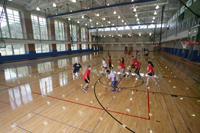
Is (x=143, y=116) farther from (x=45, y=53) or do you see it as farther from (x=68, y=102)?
(x=45, y=53)

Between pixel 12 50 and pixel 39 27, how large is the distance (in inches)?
270

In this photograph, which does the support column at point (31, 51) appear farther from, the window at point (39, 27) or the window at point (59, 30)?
the window at point (59, 30)

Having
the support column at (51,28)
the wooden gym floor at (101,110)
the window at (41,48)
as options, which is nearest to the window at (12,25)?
the window at (41,48)

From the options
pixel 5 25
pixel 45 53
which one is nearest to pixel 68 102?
pixel 5 25

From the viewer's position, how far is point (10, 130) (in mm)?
3393

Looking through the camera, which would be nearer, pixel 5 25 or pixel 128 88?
pixel 128 88

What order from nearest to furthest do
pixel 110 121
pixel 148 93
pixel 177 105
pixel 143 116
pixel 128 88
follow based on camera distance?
pixel 110 121
pixel 143 116
pixel 177 105
pixel 148 93
pixel 128 88

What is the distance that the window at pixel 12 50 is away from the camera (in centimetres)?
1741

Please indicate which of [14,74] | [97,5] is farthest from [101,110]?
[97,5]

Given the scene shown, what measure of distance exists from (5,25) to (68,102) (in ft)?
66.0

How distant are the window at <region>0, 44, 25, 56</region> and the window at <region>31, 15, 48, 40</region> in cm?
346

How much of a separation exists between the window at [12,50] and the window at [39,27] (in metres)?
3.46

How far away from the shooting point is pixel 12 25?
17625 mm

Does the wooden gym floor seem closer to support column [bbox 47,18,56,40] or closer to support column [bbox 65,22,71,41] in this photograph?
support column [bbox 47,18,56,40]
